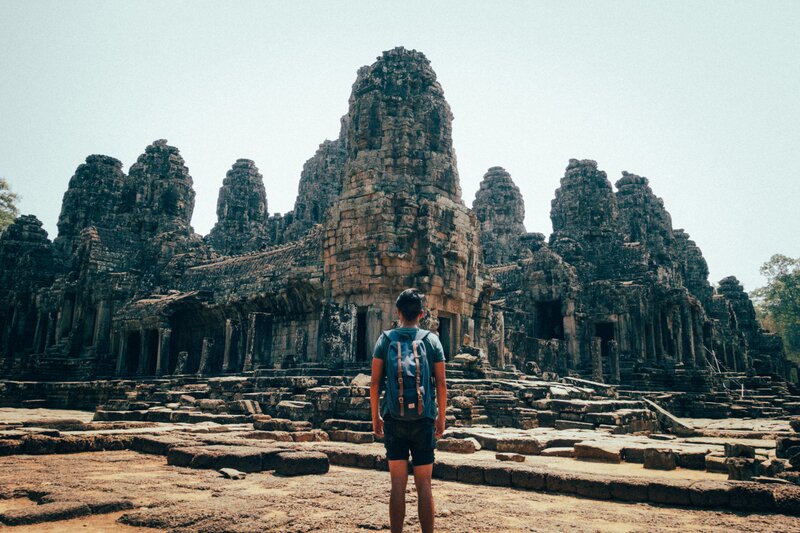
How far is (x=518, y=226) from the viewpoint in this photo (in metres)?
49.2

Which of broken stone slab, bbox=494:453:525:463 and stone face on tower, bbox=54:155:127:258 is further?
stone face on tower, bbox=54:155:127:258

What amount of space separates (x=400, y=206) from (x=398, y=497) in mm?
15721

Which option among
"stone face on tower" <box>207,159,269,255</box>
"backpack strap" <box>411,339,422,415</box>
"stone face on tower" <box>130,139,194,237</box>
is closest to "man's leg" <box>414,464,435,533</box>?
"backpack strap" <box>411,339,422,415</box>

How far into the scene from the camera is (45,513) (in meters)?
4.02

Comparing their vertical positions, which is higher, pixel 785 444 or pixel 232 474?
pixel 785 444

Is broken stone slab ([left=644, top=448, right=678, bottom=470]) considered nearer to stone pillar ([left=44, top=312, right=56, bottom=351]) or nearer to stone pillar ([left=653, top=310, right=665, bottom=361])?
stone pillar ([left=653, top=310, right=665, bottom=361])

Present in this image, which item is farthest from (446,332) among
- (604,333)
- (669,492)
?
(604,333)

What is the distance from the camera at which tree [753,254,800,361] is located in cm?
5781

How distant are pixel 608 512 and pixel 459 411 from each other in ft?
24.1

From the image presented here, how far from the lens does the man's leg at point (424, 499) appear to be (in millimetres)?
3585

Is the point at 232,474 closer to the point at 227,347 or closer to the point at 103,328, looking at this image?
the point at 227,347

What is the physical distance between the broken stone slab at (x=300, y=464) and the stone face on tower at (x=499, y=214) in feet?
136

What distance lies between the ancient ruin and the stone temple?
119mm

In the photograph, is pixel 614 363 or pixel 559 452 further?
pixel 614 363
